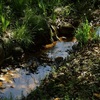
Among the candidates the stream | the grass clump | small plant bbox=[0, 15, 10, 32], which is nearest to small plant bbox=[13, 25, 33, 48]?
small plant bbox=[0, 15, 10, 32]

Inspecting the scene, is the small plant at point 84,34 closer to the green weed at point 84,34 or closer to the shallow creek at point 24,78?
the green weed at point 84,34

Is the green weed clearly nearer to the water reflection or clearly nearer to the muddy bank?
the muddy bank

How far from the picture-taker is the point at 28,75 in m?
5.04

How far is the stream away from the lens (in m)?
4.55

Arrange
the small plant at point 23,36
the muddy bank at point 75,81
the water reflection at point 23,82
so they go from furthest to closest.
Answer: the small plant at point 23,36, the water reflection at point 23,82, the muddy bank at point 75,81

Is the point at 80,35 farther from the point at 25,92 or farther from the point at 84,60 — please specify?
the point at 25,92

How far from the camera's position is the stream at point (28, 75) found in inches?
179

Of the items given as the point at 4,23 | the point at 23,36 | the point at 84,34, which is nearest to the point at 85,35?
the point at 84,34

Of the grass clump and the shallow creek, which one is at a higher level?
the grass clump

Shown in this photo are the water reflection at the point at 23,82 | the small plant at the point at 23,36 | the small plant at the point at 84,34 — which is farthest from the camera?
the small plant at the point at 23,36

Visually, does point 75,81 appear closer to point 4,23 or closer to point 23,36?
point 23,36

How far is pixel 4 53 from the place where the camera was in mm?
5293

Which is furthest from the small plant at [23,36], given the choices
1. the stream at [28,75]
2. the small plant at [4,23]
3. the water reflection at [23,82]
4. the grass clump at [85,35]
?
the grass clump at [85,35]

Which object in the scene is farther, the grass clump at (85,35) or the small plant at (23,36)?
the small plant at (23,36)
